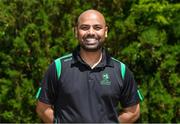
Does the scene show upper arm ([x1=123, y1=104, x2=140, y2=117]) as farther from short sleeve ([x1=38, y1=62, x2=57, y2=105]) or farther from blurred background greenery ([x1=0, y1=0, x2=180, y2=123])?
blurred background greenery ([x1=0, y1=0, x2=180, y2=123])

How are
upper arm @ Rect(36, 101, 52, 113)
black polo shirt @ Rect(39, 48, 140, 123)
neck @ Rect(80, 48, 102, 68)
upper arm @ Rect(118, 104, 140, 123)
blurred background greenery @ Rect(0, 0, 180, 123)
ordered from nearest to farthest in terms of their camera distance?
black polo shirt @ Rect(39, 48, 140, 123) → neck @ Rect(80, 48, 102, 68) → upper arm @ Rect(36, 101, 52, 113) → upper arm @ Rect(118, 104, 140, 123) → blurred background greenery @ Rect(0, 0, 180, 123)

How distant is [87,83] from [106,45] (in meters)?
2.82

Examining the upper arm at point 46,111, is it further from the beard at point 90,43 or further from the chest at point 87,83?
the beard at point 90,43

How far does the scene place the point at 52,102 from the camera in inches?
141

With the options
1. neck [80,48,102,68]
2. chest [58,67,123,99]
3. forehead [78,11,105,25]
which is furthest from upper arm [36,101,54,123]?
forehead [78,11,105,25]

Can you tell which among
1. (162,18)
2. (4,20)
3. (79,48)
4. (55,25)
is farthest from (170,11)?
(79,48)

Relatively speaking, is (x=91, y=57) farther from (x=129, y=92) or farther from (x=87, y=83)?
(x=129, y=92)

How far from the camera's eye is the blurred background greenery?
19.5 feet

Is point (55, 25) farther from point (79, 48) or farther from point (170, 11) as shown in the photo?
point (79, 48)

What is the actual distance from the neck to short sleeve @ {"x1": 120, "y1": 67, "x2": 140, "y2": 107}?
0.80ft

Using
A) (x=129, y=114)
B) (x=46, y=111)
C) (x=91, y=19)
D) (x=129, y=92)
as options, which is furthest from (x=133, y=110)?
(x=91, y=19)

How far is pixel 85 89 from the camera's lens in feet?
11.1

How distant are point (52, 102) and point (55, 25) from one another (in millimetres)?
2796

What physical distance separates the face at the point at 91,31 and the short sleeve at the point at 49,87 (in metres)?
0.29
